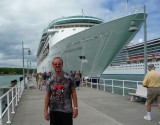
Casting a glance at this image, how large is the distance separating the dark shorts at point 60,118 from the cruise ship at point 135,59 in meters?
49.1

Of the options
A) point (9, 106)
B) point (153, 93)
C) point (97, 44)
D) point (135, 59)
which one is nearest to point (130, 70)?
point (135, 59)

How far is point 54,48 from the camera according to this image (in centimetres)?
4128

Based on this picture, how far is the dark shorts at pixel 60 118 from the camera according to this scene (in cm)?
441

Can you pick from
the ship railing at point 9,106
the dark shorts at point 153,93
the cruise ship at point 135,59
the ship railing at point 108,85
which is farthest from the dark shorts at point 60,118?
the cruise ship at point 135,59

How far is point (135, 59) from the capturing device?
251 ft

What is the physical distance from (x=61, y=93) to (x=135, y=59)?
240 ft

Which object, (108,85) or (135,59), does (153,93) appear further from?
(135,59)

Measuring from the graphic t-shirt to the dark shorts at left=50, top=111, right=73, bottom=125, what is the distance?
0.19 feet

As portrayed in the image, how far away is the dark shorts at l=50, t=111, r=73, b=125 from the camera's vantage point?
14.5 ft

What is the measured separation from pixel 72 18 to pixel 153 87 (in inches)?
1378

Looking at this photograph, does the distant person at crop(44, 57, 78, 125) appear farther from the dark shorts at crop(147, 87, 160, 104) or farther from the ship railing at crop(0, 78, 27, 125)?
the dark shorts at crop(147, 87, 160, 104)

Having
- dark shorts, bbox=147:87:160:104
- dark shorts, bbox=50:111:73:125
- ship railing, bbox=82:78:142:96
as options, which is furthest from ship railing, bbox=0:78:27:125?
ship railing, bbox=82:78:142:96

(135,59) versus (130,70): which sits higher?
(135,59)

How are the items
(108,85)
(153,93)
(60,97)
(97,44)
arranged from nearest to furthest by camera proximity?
(60,97) → (153,93) → (108,85) → (97,44)
